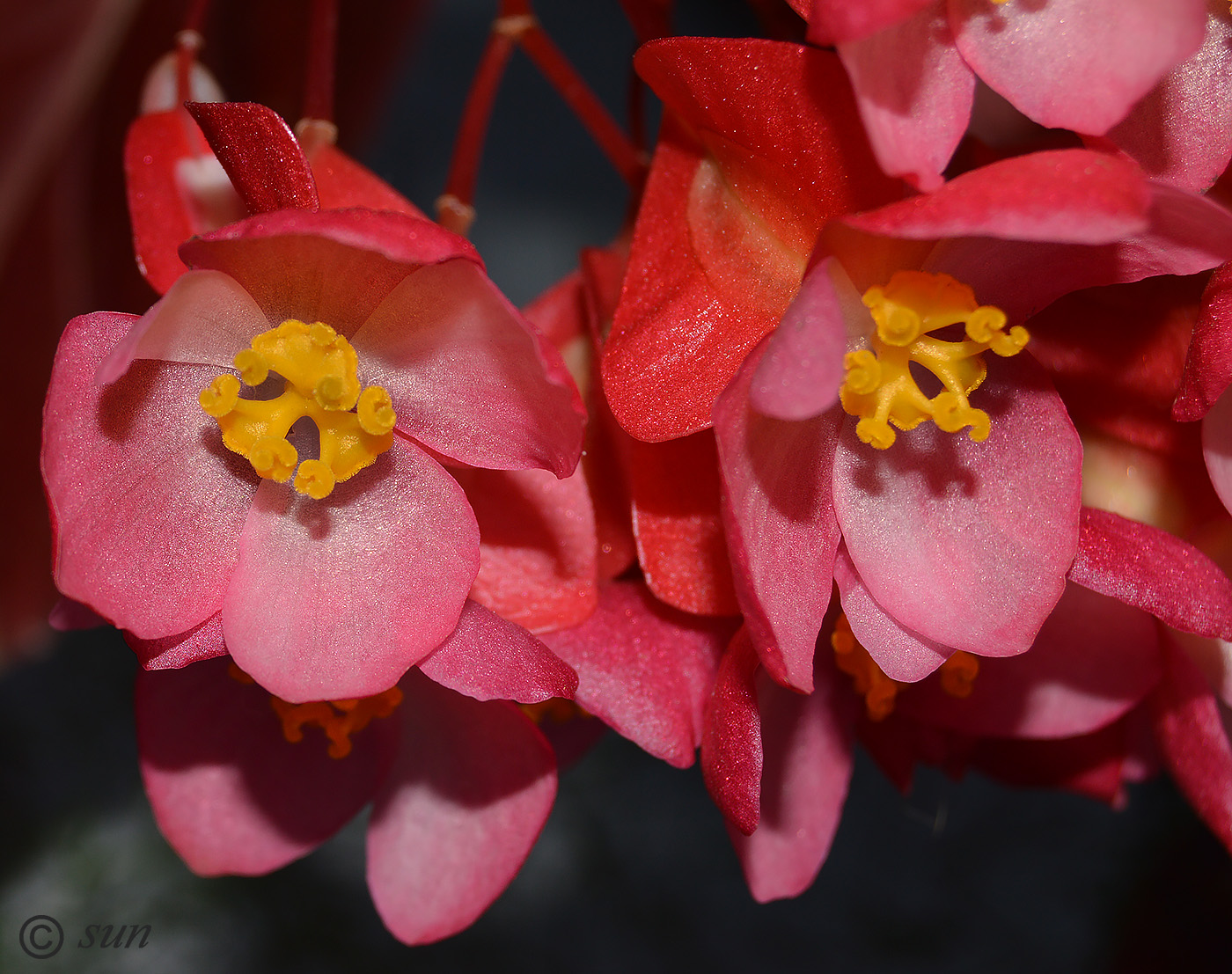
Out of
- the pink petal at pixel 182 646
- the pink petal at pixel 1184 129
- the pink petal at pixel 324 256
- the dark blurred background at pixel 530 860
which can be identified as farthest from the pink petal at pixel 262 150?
the dark blurred background at pixel 530 860

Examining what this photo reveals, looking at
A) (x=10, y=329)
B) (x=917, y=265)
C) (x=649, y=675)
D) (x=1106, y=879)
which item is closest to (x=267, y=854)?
(x=649, y=675)

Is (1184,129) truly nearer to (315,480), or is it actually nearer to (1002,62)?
(1002,62)

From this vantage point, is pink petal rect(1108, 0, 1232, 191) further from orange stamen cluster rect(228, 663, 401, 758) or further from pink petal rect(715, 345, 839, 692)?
orange stamen cluster rect(228, 663, 401, 758)

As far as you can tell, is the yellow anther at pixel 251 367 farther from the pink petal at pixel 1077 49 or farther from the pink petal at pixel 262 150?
the pink petal at pixel 1077 49

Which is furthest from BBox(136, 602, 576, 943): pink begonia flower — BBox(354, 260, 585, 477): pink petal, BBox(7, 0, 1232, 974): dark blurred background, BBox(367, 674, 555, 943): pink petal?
BBox(7, 0, 1232, 974): dark blurred background

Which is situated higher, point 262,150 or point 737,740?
point 262,150

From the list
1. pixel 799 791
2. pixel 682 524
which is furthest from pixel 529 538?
pixel 799 791
